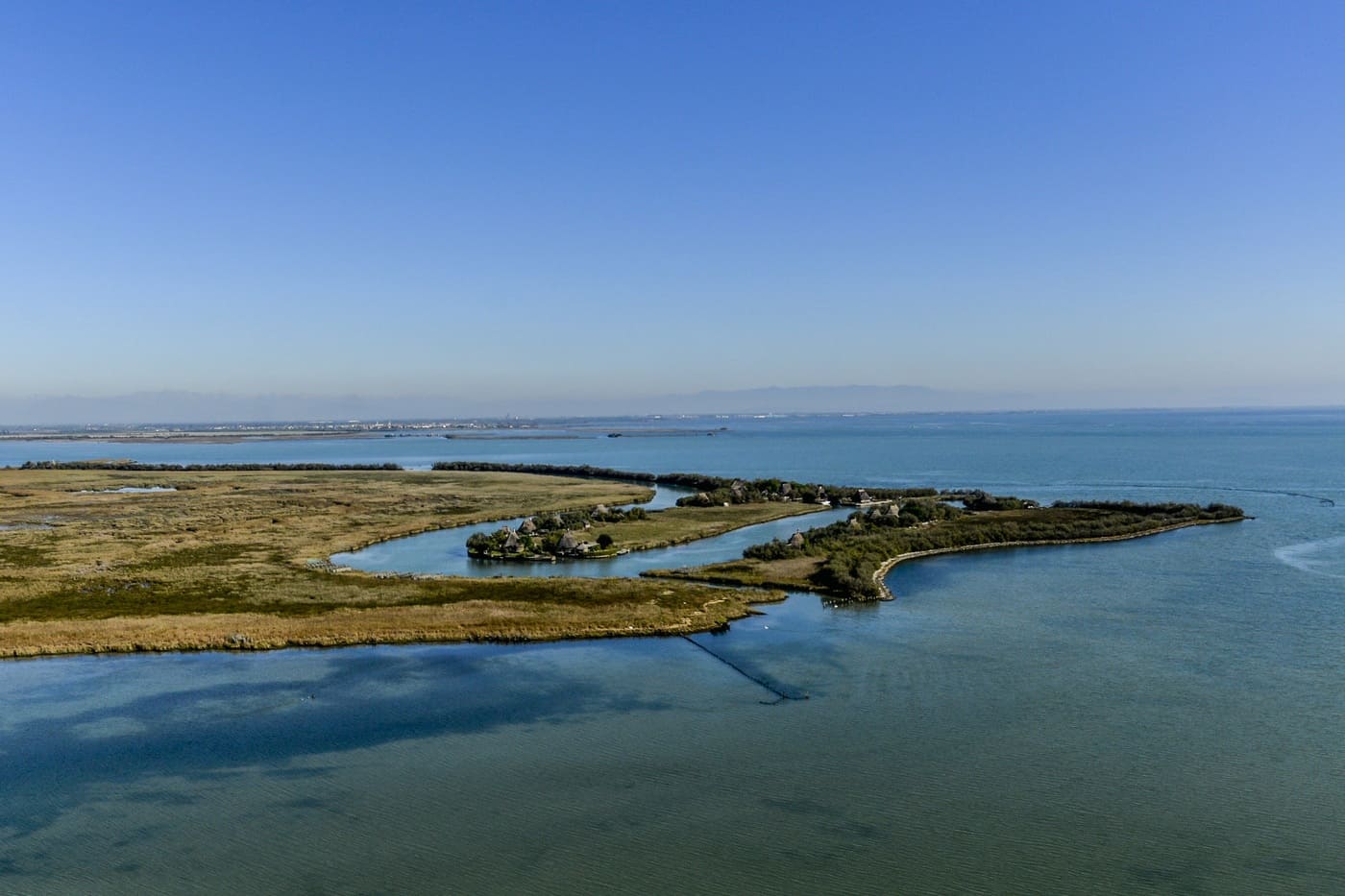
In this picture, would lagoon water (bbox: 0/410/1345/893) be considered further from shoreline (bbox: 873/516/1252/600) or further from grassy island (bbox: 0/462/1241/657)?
shoreline (bbox: 873/516/1252/600)

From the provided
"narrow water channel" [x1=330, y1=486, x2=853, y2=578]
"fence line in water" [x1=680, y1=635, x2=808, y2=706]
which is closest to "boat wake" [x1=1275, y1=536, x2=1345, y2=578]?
"narrow water channel" [x1=330, y1=486, x2=853, y2=578]

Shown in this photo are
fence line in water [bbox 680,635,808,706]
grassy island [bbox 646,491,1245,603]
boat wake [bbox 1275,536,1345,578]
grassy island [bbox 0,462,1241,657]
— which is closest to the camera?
fence line in water [bbox 680,635,808,706]

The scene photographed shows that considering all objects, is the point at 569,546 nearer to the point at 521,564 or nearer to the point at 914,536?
the point at 521,564

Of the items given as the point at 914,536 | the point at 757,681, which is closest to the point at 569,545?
the point at 914,536

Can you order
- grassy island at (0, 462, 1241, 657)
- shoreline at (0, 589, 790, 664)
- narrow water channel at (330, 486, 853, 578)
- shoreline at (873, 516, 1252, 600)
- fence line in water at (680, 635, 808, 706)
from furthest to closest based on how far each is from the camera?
narrow water channel at (330, 486, 853, 578), shoreline at (873, 516, 1252, 600), grassy island at (0, 462, 1241, 657), shoreline at (0, 589, 790, 664), fence line in water at (680, 635, 808, 706)

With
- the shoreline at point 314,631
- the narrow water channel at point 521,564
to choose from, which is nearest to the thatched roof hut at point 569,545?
the narrow water channel at point 521,564

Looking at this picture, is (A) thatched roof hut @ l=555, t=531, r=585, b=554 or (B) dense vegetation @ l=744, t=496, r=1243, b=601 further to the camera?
(A) thatched roof hut @ l=555, t=531, r=585, b=554

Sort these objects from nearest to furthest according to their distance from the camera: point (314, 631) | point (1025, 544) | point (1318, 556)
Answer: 1. point (314, 631)
2. point (1318, 556)
3. point (1025, 544)
